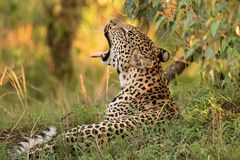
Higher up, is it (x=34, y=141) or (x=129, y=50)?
(x=129, y=50)

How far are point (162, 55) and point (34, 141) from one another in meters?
1.55

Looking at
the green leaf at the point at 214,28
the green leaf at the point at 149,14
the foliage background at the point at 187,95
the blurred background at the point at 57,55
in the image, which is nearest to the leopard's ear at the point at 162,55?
the foliage background at the point at 187,95

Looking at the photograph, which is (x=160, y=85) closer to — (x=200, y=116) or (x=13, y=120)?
(x=200, y=116)

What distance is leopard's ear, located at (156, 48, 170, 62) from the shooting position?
767 centimetres

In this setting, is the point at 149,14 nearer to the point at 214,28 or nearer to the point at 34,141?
the point at 34,141

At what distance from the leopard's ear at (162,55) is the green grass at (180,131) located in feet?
1.71

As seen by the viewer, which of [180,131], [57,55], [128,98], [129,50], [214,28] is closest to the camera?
[214,28]

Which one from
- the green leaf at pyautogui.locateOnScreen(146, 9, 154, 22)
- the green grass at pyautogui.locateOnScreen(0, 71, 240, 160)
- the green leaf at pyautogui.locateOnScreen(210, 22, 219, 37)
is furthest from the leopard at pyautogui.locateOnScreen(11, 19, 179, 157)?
the green leaf at pyautogui.locateOnScreen(210, 22, 219, 37)

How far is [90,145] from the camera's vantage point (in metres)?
6.73

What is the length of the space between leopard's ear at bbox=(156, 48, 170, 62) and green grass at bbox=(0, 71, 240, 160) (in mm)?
522

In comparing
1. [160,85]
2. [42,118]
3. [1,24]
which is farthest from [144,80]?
[1,24]

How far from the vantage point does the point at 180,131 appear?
6.92 m

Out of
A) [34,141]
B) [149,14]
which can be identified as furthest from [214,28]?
[34,141]

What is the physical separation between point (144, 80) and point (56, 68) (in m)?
7.54
